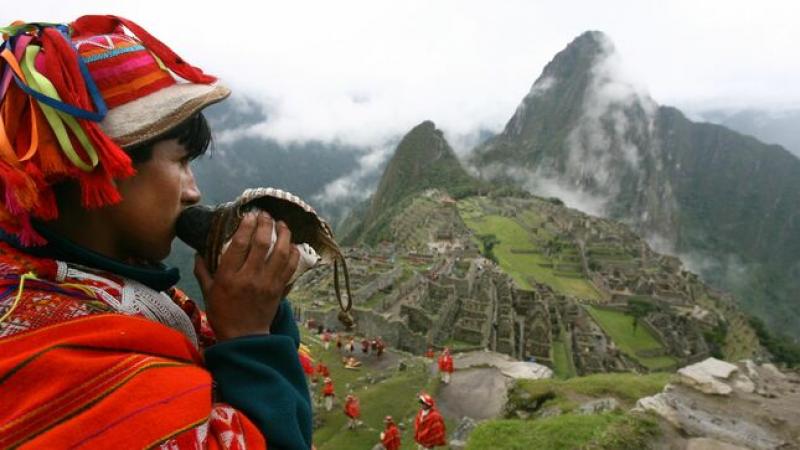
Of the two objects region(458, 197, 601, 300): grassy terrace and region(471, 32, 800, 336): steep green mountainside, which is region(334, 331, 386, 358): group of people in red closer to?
region(458, 197, 601, 300): grassy terrace

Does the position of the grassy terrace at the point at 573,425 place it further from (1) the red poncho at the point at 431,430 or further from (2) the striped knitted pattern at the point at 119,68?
(2) the striped knitted pattern at the point at 119,68

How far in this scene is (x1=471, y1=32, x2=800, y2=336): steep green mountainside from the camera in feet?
434

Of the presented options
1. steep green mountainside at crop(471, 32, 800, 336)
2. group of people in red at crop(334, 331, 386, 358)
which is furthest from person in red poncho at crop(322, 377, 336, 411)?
steep green mountainside at crop(471, 32, 800, 336)

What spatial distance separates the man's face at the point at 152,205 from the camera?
1.22 meters

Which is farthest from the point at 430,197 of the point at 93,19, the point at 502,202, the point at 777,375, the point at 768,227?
the point at 768,227

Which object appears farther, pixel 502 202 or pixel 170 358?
pixel 502 202

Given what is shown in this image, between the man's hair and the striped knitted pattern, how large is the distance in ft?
0.36

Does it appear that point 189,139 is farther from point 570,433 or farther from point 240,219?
point 570,433

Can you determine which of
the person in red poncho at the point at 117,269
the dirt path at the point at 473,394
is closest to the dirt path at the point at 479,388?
the dirt path at the point at 473,394

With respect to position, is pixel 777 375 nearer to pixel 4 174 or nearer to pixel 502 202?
pixel 4 174

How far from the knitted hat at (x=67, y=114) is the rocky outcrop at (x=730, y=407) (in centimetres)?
493

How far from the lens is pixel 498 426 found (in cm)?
529

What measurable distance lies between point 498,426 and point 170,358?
494 centimetres

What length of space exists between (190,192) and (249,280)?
37cm
